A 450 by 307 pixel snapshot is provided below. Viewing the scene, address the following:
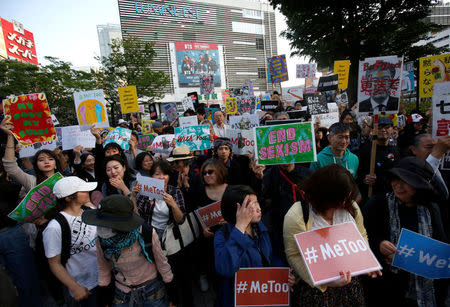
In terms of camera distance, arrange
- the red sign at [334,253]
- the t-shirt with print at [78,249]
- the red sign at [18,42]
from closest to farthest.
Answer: the red sign at [334,253] < the t-shirt with print at [78,249] < the red sign at [18,42]

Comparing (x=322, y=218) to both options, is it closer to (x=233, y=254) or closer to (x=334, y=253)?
(x=334, y=253)

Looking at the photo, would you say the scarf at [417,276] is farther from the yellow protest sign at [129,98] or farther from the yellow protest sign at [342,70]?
the yellow protest sign at [342,70]

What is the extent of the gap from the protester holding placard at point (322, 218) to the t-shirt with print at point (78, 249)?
1.68m

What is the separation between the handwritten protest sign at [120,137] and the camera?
15.1 ft

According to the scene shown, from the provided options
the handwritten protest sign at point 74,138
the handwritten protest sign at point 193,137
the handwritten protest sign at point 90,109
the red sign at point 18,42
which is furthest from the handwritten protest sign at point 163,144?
the red sign at point 18,42

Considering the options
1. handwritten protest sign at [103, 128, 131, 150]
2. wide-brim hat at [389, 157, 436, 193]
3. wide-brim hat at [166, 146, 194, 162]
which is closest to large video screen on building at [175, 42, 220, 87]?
handwritten protest sign at [103, 128, 131, 150]

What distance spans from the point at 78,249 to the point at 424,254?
276 cm

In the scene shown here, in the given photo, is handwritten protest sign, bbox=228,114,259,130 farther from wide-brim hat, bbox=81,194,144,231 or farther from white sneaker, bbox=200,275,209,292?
wide-brim hat, bbox=81,194,144,231

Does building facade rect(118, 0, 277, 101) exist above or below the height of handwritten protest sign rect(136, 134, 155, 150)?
above

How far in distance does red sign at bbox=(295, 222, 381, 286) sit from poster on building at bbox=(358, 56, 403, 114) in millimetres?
2642

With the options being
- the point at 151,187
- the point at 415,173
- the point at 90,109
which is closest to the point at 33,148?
Result: the point at 90,109

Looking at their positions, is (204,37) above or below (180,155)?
above

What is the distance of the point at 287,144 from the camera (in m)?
2.72

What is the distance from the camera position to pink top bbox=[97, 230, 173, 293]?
1859 mm
